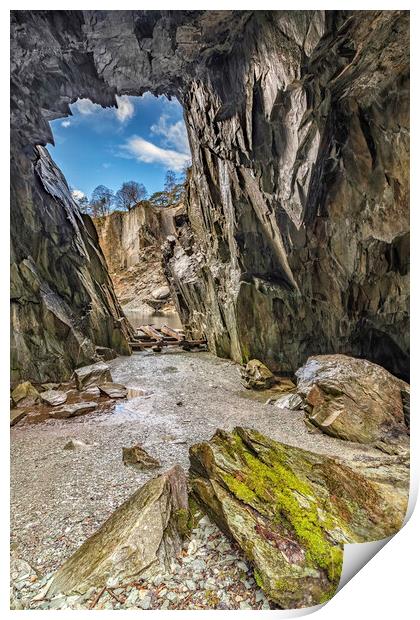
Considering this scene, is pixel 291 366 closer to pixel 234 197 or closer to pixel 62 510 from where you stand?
pixel 62 510

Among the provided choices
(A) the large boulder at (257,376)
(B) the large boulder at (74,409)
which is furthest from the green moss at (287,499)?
(B) the large boulder at (74,409)

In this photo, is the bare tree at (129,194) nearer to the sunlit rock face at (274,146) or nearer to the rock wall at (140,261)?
the sunlit rock face at (274,146)

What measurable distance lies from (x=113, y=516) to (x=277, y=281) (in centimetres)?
359

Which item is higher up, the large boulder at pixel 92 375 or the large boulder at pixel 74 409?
the large boulder at pixel 92 375

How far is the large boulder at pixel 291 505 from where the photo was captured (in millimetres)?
1499

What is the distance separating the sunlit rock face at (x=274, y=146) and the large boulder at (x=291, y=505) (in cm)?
111

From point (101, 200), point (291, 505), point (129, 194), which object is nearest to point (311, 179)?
point (129, 194)

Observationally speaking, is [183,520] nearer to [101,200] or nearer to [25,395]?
[25,395]

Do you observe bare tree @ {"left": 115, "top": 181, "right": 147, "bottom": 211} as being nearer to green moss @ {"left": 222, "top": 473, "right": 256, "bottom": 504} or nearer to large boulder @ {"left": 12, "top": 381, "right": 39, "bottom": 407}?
large boulder @ {"left": 12, "top": 381, "right": 39, "bottom": 407}

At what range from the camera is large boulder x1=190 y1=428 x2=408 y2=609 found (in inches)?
59.0

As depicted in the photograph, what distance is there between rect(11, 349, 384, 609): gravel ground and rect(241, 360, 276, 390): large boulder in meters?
0.13

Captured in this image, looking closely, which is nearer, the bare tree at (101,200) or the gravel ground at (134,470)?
the gravel ground at (134,470)

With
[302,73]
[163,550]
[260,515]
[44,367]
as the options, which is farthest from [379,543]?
[302,73]

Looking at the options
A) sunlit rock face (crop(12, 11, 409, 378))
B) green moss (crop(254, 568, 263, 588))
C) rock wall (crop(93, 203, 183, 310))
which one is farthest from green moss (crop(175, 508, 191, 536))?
rock wall (crop(93, 203, 183, 310))
